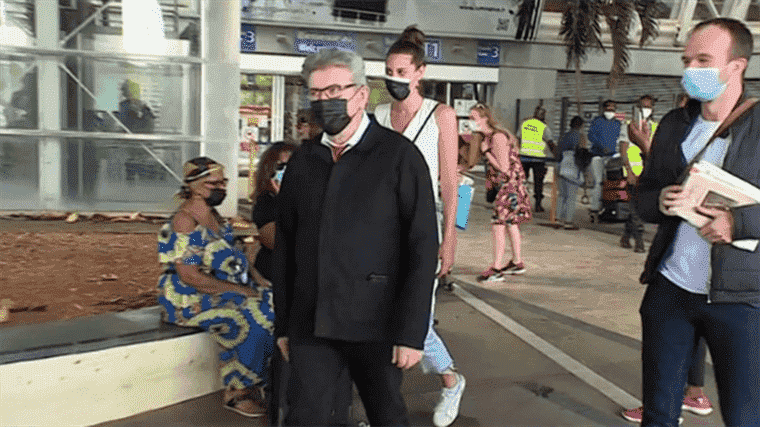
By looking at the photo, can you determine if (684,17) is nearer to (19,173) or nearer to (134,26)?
(134,26)

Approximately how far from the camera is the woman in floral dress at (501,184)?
7.96 m

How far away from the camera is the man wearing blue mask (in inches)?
107

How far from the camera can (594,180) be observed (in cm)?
1308

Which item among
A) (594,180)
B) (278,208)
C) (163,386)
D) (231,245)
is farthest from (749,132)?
(594,180)

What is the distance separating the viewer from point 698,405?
4.24 m

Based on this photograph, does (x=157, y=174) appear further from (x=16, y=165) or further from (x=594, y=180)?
(x=594, y=180)

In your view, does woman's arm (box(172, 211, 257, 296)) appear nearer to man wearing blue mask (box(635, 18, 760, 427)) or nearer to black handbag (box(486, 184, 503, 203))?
man wearing blue mask (box(635, 18, 760, 427))

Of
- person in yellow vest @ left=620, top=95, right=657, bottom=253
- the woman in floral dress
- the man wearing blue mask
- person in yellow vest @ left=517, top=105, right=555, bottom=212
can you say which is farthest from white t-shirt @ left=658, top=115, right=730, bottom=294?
person in yellow vest @ left=517, top=105, right=555, bottom=212

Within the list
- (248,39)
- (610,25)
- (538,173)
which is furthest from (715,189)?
(248,39)

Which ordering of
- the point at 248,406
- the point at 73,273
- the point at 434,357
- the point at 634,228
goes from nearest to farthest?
the point at 434,357 → the point at 248,406 → the point at 73,273 → the point at 634,228

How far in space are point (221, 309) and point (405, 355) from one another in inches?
72.0

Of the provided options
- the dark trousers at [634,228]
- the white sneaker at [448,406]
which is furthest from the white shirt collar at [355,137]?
the dark trousers at [634,228]

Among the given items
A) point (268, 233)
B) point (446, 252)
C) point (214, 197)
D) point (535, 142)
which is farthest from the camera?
point (535, 142)

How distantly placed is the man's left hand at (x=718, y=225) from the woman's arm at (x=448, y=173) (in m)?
1.31
